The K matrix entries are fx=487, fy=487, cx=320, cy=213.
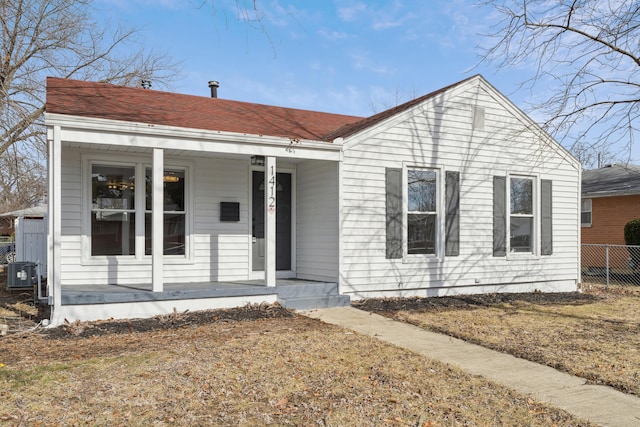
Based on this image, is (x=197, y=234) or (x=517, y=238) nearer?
(x=197, y=234)

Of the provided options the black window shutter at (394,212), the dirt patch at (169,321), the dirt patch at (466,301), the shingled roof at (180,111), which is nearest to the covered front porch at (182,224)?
the dirt patch at (169,321)

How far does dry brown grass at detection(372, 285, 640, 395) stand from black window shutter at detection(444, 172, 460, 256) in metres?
1.43

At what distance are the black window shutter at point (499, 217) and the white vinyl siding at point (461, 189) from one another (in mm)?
117

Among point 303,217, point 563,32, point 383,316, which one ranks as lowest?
point 383,316

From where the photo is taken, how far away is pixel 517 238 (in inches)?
438

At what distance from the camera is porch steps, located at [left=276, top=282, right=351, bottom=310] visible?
848 centimetres

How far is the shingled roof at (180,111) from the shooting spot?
27.5 feet

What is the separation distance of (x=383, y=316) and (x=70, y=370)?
485 centimetres

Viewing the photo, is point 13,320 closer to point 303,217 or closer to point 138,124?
point 138,124

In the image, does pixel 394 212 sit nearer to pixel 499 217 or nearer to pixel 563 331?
pixel 499 217

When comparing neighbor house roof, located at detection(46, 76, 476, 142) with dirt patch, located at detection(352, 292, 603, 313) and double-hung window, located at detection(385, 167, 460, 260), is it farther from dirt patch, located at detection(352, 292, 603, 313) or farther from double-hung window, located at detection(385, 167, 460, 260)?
dirt patch, located at detection(352, 292, 603, 313)

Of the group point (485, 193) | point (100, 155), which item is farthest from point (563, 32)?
point (100, 155)

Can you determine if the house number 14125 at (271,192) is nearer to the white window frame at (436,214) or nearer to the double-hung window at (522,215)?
the white window frame at (436,214)

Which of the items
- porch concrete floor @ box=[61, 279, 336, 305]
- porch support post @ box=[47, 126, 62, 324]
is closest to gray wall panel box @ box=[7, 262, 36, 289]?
porch concrete floor @ box=[61, 279, 336, 305]
